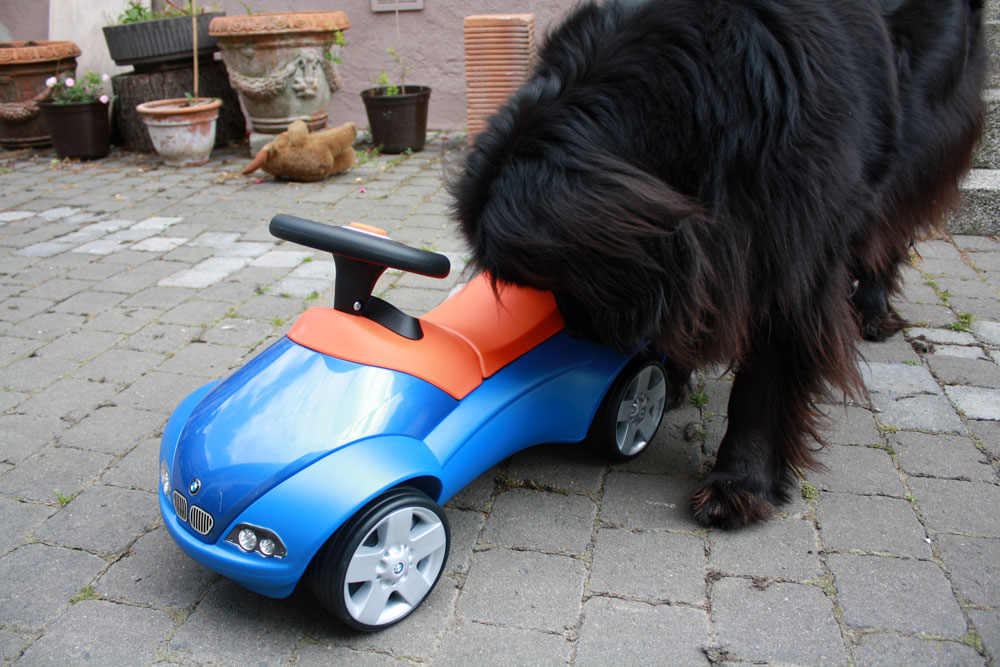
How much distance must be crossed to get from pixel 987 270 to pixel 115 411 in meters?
4.07

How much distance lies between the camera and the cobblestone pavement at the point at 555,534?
1.92 metres

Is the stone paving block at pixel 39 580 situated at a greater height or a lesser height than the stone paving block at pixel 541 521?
lesser

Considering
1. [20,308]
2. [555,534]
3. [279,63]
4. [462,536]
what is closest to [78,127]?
[279,63]

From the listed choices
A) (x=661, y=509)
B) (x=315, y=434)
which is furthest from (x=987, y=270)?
(x=315, y=434)

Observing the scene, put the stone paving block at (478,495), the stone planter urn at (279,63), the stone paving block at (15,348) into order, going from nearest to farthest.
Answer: the stone paving block at (478,495), the stone paving block at (15,348), the stone planter urn at (279,63)

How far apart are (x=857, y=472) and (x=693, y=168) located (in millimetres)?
1267

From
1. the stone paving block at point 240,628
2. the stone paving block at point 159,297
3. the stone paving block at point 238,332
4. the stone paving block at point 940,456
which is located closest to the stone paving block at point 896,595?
the stone paving block at point 940,456

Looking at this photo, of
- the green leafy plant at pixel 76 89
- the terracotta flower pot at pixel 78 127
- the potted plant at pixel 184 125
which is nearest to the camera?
the potted plant at pixel 184 125

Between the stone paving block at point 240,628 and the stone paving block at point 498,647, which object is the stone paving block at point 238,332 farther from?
the stone paving block at point 498,647

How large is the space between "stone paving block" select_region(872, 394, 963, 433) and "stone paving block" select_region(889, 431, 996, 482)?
0.05m

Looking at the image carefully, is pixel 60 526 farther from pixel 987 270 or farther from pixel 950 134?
pixel 987 270

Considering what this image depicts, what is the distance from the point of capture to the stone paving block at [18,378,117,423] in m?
2.93

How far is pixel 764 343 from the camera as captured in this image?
2191 millimetres

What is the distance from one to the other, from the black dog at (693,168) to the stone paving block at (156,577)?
3.73 ft
